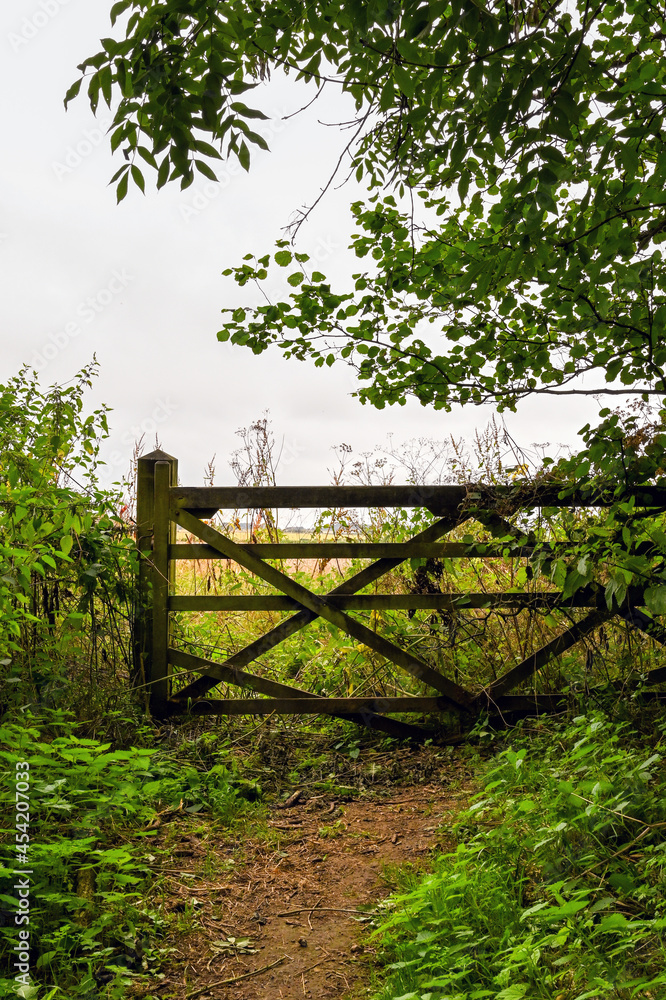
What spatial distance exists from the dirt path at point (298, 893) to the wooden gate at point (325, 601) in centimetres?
78

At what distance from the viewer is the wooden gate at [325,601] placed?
4.79 meters

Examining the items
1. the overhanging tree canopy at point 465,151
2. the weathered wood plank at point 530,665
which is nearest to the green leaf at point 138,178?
the overhanging tree canopy at point 465,151

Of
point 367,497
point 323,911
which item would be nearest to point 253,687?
point 367,497

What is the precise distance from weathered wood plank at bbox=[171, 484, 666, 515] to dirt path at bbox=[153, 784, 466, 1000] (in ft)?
6.14

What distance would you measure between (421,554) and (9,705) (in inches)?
109

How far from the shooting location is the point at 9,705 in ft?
13.0

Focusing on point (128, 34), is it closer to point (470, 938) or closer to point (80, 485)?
point (80, 485)

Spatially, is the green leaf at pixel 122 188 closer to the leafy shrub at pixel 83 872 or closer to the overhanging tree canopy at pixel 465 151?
the overhanging tree canopy at pixel 465 151

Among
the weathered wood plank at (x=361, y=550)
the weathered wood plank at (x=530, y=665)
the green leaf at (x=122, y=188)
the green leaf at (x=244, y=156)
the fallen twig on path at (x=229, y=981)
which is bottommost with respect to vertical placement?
the fallen twig on path at (x=229, y=981)

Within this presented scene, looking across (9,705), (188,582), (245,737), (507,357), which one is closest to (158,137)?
(507,357)

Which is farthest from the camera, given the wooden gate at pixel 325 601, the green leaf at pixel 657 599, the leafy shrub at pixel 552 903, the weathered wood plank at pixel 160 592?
the weathered wood plank at pixel 160 592

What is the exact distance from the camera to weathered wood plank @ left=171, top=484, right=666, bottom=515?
184 inches

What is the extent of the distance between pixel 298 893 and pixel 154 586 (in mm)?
2379

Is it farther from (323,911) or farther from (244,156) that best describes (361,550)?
(244,156)
